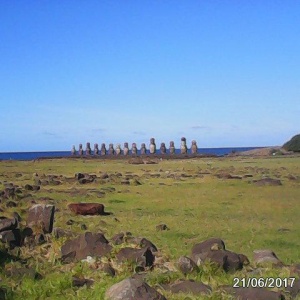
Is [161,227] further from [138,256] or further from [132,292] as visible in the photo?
[132,292]

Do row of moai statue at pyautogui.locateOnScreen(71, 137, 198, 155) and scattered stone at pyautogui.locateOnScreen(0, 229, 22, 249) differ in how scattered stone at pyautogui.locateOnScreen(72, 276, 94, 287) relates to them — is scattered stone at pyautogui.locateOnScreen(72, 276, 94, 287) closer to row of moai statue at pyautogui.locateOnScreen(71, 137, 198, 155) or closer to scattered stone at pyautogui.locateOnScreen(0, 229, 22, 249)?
scattered stone at pyautogui.locateOnScreen(0, 229, 22, 249)

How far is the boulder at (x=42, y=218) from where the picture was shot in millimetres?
12469

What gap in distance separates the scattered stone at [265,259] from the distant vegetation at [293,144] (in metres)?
56.5

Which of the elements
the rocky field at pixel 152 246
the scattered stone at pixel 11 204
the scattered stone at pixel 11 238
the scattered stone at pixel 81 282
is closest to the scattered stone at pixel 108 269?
the rocky field at pixel 152 246

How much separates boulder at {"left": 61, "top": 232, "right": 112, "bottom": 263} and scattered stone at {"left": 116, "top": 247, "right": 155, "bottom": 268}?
0.49 meters

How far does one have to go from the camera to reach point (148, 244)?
10453 mm

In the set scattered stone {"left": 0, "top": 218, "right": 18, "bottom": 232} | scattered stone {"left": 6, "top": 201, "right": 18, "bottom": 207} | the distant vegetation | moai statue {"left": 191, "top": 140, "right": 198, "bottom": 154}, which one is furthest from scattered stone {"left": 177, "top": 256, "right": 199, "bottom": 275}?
moai statue {"left": 191, "top": 140, "right": 198, "bottom": 154}

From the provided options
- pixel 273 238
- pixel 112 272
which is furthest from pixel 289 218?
pixel 112 272

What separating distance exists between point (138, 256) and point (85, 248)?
1.23m

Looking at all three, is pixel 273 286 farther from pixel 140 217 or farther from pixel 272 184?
pixel 272 184

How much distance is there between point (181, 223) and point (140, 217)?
1569 millimetres

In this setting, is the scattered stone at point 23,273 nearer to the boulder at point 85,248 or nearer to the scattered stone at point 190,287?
the boulder at point 85,248

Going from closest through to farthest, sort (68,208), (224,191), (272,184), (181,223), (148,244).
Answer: (148,244), (181,223), (68,208), (224,191), (272,184)

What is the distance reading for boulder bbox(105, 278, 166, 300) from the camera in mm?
7031
